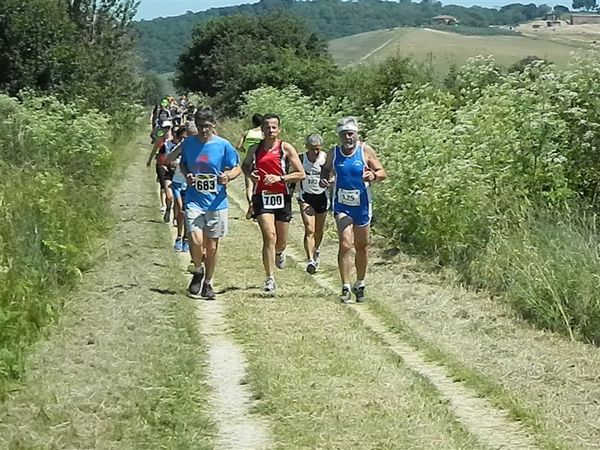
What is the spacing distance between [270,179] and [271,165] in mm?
204

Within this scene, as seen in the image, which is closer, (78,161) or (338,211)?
(338,211)

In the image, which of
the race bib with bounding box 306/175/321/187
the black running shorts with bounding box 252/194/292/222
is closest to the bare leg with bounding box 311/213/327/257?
the race bib with bounding box 306/175/321/187

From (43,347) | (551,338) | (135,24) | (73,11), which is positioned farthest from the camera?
(135,24)

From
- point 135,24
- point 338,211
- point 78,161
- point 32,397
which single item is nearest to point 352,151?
point 338,211

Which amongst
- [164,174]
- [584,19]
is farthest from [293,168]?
[584,19]

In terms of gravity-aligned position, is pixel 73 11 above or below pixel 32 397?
above

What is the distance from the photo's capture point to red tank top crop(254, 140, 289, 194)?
11.4m

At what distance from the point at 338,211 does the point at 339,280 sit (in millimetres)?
1826

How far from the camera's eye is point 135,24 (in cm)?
4416

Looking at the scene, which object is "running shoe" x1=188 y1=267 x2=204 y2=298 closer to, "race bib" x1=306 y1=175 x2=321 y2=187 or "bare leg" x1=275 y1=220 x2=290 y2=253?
"bare leg" x1=275 y1=220 x2=290 y2=253

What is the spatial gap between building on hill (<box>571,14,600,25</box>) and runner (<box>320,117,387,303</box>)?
190 feet

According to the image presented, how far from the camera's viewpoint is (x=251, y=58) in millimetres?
51969

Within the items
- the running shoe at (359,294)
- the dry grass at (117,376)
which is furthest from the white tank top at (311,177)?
the running shoe at (359,294)

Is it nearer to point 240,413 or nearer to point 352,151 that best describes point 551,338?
point 352,151
